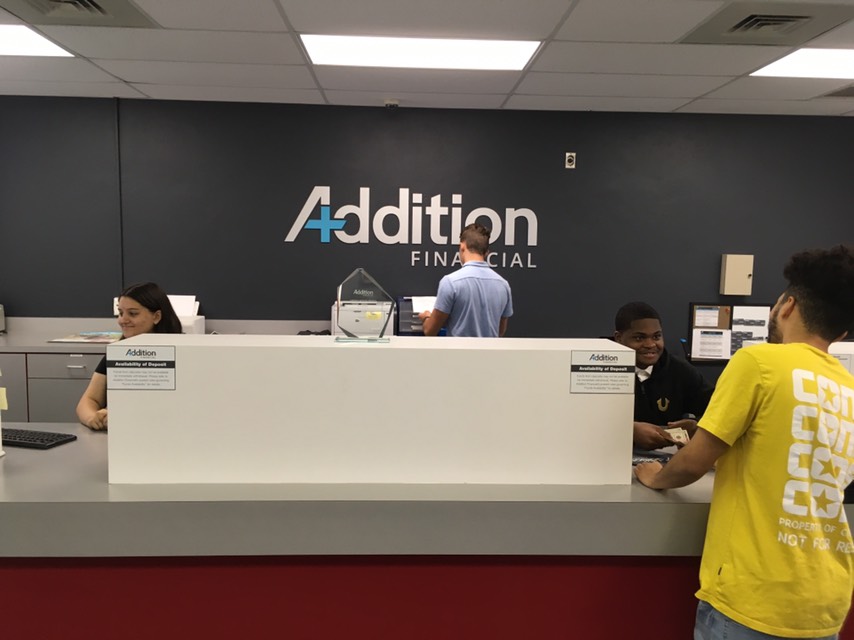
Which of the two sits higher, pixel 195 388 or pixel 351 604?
pixel 195 388

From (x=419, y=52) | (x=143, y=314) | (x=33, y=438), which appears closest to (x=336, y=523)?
(x=33, y=438)

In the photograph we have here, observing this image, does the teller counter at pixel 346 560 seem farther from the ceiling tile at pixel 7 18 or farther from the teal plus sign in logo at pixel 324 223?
the teal plus sign in logo at pixel 324 223

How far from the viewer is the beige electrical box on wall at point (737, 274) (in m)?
4.30

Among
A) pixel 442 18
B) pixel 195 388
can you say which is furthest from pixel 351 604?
pixel 442 18

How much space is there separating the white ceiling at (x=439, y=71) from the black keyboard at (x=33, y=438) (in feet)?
5.71

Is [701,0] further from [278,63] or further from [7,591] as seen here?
[7,591]

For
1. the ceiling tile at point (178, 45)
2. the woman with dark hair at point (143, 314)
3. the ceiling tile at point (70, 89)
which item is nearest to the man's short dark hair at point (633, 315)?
the woman with dark hair at point (143, 314)

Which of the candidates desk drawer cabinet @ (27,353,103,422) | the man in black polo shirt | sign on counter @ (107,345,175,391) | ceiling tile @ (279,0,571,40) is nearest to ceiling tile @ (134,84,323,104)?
ceiling tile @ (279,0,571,40)

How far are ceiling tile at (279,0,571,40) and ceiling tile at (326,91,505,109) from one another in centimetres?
105

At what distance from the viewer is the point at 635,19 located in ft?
8.29

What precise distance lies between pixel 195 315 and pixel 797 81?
3.96m

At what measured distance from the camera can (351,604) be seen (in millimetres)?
1279

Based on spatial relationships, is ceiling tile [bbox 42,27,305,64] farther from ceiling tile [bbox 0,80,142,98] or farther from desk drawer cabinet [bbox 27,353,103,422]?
desk drawer cabinet [bbox 27,353,103,422]

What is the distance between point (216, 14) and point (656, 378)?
229 cm
